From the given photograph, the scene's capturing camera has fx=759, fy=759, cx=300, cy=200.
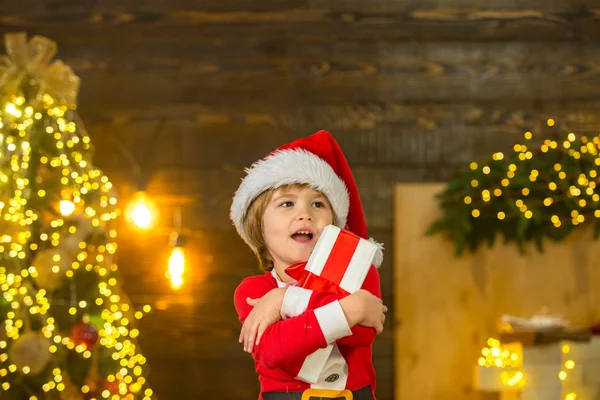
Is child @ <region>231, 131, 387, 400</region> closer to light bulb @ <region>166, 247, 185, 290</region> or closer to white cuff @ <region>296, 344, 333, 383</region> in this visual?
white cuff @ <region>296, 344, 333, 383</region>

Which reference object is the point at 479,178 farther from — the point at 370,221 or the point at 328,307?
the point at 328,307

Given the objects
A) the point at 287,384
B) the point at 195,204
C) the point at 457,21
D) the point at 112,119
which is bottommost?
the point at 287,384

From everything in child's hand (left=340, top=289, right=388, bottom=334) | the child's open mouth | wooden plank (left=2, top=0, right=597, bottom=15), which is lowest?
child's hand (left=340, top=289, right=388, bottom=334)

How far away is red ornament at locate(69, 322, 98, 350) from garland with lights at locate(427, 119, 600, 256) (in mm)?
1510

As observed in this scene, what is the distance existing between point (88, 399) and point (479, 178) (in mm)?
1840

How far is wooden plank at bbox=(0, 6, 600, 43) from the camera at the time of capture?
3457 mm

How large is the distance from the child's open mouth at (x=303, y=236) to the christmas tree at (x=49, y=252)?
4.61 ft

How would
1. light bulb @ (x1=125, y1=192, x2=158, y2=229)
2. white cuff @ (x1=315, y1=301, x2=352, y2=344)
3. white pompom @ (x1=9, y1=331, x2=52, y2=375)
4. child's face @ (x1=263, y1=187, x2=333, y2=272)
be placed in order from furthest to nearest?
light bulb @ (x1=125, y1=192, x2=158, y2=229) → white pompom @ (x1=9, y1=331, x2=52, y2=375) → child's face @ (x1=263, y1=187, x2=333, y2=272) → white cuff @ (x1=315, y1=301, x2=352, y2=344)

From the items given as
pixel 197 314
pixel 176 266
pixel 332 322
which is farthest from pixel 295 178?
pixel 197 314

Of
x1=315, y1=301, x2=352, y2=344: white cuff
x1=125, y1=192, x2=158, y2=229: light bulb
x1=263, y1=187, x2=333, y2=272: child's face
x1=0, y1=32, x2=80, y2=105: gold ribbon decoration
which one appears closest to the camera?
x1=315, y1=301, x2=352, y2=344: white cuff

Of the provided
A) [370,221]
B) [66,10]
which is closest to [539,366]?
[370,221]

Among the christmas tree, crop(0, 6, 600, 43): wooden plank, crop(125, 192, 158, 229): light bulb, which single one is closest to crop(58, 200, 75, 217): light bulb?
the christmas tree

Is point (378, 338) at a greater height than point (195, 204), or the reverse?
point (195, 204)

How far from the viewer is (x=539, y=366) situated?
301 cm
